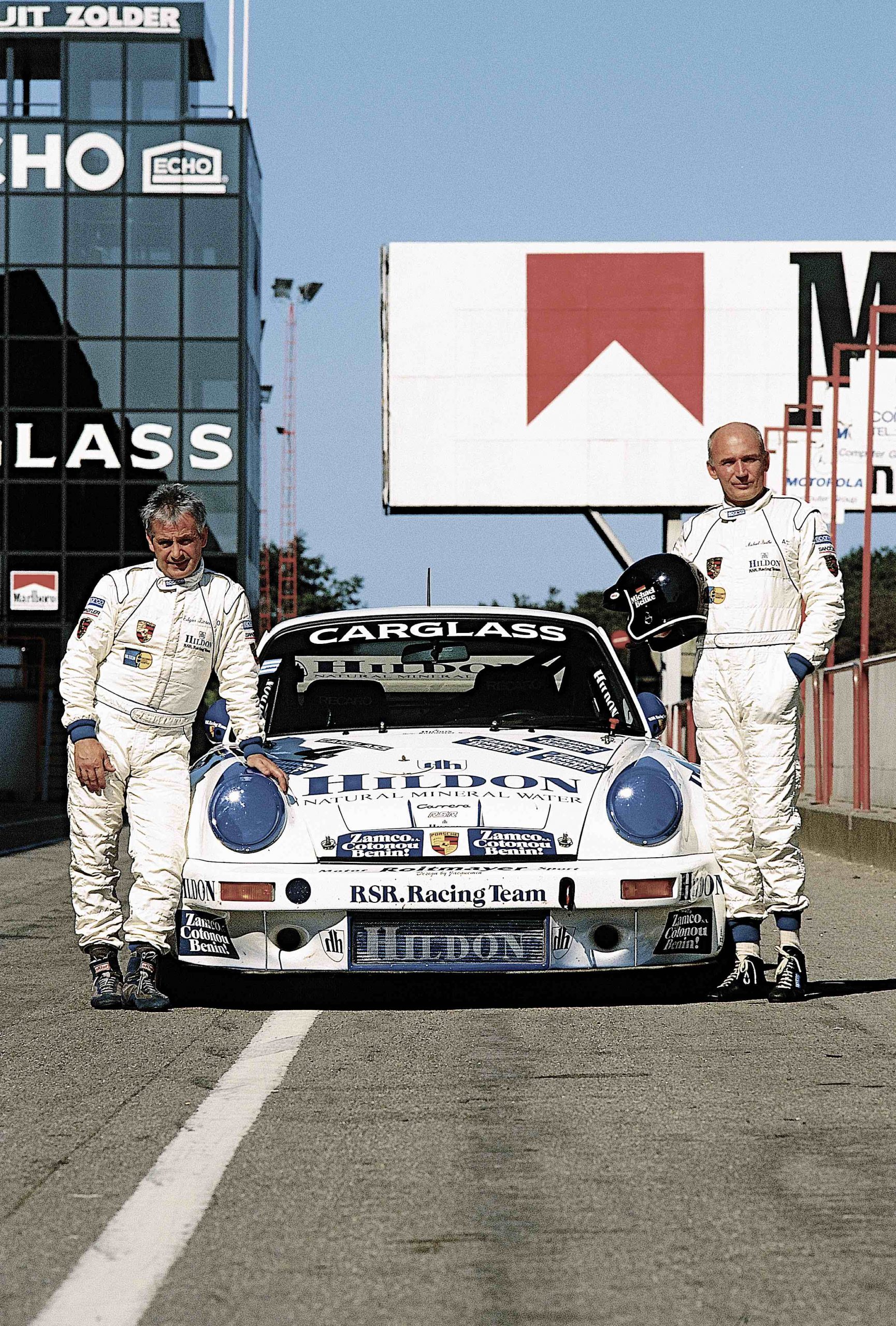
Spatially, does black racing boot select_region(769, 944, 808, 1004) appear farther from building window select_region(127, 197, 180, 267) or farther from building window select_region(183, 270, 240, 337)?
building window select_region(127, 197, 180, 267)

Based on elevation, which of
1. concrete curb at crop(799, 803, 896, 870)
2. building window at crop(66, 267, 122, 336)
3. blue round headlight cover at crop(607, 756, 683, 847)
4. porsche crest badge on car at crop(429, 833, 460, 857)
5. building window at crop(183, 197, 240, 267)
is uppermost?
building window at crop(183, 197, 240, 267)

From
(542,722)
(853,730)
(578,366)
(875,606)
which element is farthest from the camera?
(875,606)

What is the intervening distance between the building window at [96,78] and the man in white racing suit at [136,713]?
130ft

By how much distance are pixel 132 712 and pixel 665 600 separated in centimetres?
185

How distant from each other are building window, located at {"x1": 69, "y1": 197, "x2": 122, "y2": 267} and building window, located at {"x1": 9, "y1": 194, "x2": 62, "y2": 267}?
0.31 m

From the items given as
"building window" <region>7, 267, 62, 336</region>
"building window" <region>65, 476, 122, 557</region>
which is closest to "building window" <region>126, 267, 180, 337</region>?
"building window" <region>7, 267, 62, 336</region>

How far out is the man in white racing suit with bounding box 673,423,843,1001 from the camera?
655cm

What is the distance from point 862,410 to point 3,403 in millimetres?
23792

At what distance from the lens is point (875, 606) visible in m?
104

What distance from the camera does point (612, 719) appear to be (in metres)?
7.23

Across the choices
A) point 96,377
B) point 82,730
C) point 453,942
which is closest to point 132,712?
point 82,730

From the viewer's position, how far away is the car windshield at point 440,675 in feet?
23.9

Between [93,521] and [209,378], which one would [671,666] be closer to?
[209,378]

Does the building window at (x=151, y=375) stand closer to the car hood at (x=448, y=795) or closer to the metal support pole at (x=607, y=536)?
the metal support pole at (x=607, y=536)
